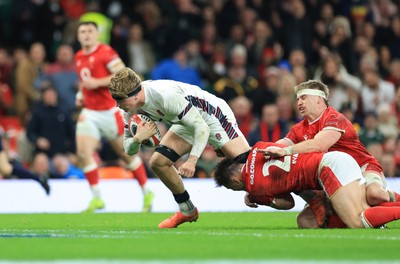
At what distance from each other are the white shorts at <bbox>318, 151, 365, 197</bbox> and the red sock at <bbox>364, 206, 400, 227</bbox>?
1.16 feet

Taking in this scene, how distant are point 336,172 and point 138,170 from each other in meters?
5.65

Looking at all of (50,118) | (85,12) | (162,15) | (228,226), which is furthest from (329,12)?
(228,226)

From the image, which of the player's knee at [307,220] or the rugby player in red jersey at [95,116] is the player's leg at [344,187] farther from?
the rugby player in red jersey at [95,116]

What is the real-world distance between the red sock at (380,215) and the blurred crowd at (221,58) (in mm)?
7715

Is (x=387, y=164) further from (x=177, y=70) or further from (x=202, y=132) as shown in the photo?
(x=202, y=132)

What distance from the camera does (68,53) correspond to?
65.7ft

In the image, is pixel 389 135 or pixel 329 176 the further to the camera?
pixel 389 135

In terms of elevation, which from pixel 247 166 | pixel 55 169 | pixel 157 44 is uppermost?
pixel 247 166

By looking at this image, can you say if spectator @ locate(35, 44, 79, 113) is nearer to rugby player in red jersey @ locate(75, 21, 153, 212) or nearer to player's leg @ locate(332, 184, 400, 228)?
rugby player in red jersey @ locate(75, 21, 153, 212)

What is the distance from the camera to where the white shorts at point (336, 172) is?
425 inches

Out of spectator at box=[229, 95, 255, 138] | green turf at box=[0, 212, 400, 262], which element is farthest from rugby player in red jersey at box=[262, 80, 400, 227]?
spectator at box=[229, 95, 255, 138]

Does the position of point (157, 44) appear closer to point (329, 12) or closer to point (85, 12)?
point (85, 12)

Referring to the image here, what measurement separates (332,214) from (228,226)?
130 cm

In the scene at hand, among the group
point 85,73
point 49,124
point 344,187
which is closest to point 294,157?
point 344,187
